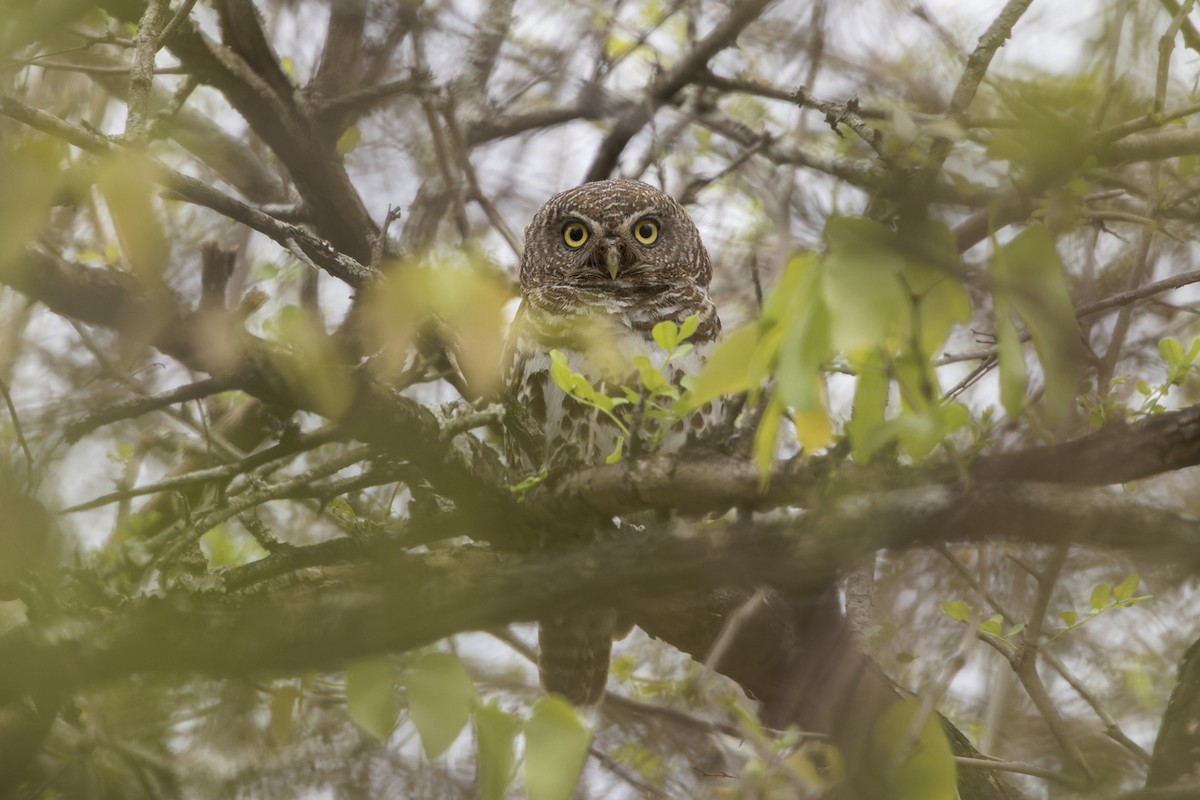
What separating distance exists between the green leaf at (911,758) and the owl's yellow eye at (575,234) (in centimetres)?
332

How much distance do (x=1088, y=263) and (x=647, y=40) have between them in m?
2.98

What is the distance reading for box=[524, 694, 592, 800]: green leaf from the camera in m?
1.33

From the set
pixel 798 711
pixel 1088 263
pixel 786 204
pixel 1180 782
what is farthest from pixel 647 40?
pixel 1180 782

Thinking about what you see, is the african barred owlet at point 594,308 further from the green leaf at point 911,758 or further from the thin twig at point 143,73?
the green leaf at point 911,758

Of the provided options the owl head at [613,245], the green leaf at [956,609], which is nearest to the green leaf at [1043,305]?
the green leaf at [956,609]

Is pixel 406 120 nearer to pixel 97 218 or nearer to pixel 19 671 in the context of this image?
pixel 97 218

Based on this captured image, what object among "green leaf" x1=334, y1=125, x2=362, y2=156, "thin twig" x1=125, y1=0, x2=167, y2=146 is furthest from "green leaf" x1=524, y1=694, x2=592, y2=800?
"green leaf" x1=334, y1=125, x2=362, y2=156

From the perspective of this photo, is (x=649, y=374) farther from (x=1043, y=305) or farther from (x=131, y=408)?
(x=131, y=408)

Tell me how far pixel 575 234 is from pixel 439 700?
3321mm

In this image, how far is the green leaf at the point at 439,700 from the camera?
146cm

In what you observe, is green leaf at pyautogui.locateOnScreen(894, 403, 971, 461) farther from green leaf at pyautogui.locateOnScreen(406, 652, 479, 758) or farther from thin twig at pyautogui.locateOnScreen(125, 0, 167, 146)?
thin twig at pyautogui.locateOnScreen(125, 0, 167, 146)

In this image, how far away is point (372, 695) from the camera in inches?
57.7

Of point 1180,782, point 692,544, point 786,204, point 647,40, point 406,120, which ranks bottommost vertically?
point 1180,782

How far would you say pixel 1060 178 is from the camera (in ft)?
3.87
